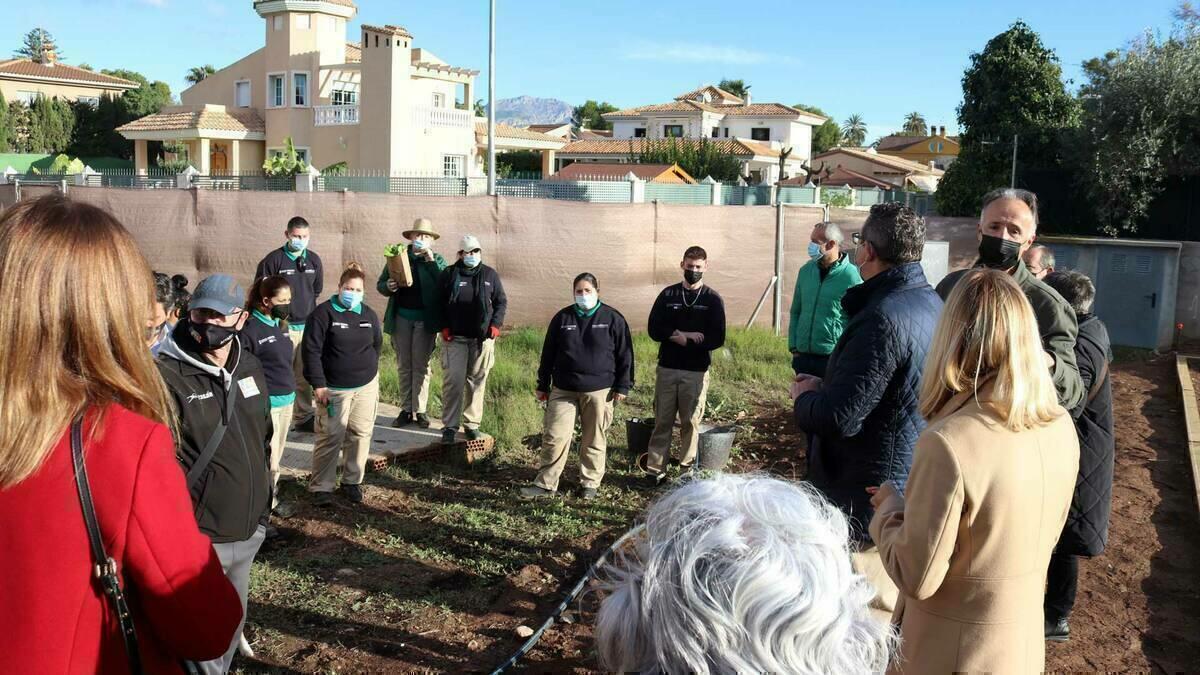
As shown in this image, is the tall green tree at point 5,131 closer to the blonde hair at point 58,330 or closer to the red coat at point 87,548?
the blonde hair at point 58,330

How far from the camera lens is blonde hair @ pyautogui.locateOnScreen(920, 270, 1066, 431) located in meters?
2.54

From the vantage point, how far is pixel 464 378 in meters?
8.59

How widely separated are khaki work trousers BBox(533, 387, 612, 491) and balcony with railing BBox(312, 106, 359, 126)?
32.6 metres

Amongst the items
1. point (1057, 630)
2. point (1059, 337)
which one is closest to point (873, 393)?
point (1059, 337)

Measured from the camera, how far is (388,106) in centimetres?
3600

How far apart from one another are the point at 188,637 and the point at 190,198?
12.1 m

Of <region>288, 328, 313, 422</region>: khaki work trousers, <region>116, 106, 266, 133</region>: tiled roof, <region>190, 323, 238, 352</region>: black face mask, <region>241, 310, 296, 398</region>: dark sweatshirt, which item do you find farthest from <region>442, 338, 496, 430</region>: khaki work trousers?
<region>116, 106, 266, 133</region>: tiled roof

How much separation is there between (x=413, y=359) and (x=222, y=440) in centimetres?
520

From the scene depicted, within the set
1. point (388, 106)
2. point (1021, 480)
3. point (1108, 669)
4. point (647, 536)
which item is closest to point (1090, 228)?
point (1108, 669)

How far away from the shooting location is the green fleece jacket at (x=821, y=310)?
7.19m

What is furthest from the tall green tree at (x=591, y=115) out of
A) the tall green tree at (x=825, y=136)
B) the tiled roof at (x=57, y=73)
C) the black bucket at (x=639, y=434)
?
the black bucket at (x=639, y=434)

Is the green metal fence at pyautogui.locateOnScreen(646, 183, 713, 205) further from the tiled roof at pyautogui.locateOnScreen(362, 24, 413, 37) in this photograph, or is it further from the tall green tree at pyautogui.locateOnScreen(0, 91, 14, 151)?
the tall green tree at pyautogui.locateOnScreen(0, 91, 14, 151)

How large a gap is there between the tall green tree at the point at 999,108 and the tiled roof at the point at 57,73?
53315 mm

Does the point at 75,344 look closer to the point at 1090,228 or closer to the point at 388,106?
the point at 1090,228
